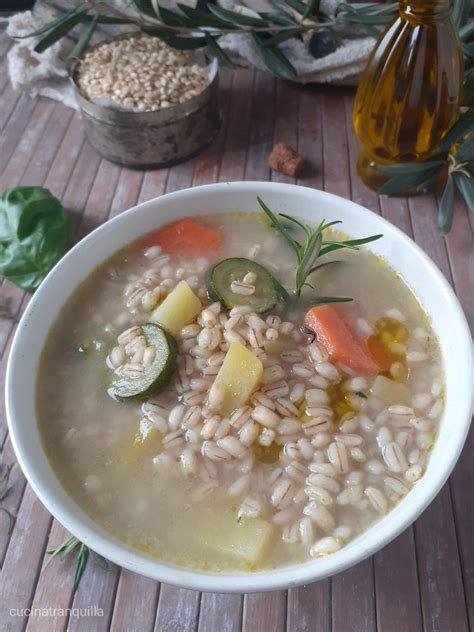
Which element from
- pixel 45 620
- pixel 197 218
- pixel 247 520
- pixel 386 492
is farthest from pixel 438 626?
pixel 197 218

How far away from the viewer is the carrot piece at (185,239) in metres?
1.81

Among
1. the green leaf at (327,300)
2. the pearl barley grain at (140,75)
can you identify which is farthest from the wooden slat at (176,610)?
the pearl barley grain at (140,75)

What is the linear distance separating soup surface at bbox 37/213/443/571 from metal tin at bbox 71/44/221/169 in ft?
2.67

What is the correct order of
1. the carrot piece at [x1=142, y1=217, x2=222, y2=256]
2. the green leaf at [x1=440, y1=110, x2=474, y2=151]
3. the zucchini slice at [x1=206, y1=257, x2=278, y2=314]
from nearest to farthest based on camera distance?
1. the zucchini slice at [x1=206, y1=257, x2=278, y2=314]
2. the carrot piece at [x1=142, y1=217, x2=222, y2=256]
3. the green leaf at [x1=440, y1=110, x2=474, y2=151]

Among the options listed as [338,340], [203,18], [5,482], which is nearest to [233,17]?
[203,18]

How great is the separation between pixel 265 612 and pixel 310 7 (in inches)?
85.0

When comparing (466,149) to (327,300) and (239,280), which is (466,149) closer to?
(327,300)

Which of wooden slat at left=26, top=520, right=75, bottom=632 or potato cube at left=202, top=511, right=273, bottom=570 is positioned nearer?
potato cube at left=202, top=511, right=273, bottom=570

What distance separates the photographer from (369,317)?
1.64 meters

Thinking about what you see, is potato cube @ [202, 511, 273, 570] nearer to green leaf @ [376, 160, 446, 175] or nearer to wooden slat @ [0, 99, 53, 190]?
green leaf @ [376, 160, 446, 175]

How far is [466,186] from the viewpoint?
2.08 metres

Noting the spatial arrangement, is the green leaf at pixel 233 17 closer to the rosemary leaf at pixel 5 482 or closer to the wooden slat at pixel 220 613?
the rosemary leaf at pixel 5 482

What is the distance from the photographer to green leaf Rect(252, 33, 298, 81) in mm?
2510

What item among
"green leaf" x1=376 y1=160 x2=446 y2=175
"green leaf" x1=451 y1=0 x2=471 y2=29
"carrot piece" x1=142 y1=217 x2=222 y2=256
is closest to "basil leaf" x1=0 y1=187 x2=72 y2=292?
"carrot piece" x1=142 y1=217 x2=222 y2=256
